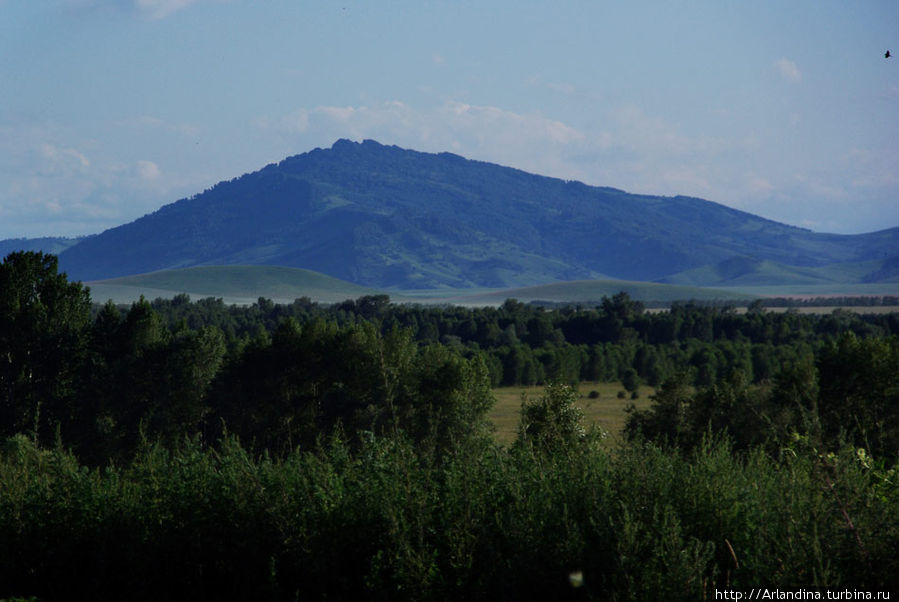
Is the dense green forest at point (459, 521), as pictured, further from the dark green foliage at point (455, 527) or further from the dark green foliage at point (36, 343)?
the dark green foliage at point (36, 343)

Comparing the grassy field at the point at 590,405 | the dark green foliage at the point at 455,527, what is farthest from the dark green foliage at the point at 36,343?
the dark green foliage at the point at 455,527

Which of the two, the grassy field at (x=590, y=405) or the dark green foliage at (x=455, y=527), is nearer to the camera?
the dark green foliage at (x=455, y=527)

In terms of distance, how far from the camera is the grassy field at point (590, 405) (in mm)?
74188

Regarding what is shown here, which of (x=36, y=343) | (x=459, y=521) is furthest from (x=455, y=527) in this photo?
(x=36, y=343)

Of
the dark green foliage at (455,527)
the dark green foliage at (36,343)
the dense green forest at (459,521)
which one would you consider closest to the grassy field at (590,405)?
the dark green foliage at (36,343)

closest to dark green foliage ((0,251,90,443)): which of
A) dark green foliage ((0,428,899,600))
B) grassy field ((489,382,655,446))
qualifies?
grassy field ((489,382,655,446))

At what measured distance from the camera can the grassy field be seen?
74.2m

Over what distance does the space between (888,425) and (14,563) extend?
37.6m

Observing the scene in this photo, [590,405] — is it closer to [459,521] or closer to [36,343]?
[36,343]

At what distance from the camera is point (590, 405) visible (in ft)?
270

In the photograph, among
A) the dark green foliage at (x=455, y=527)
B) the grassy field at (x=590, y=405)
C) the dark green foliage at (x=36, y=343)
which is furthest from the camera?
the grassy field at (x=590, y=405)

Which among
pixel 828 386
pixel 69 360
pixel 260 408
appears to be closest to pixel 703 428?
pixel 828 386

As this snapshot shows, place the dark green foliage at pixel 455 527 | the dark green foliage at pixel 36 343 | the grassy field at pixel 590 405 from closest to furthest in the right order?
the dark green foliage at pixel 455 527
the dark green foliage at pixel 36 343
the grassy field at pixel 590 405

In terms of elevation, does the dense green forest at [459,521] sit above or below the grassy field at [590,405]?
above
